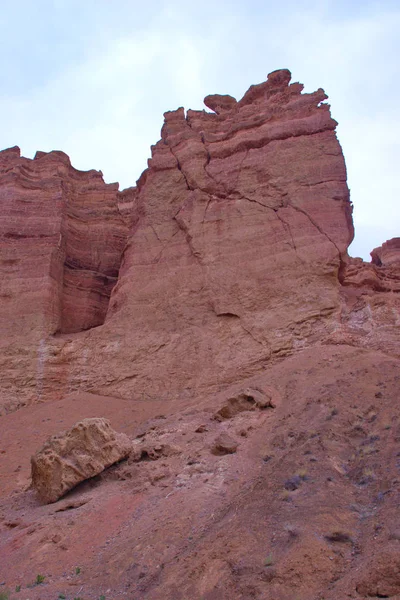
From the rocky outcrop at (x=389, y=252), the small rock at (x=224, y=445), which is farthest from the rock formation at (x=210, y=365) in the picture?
the rocky outcrop at (x=389, y=252)

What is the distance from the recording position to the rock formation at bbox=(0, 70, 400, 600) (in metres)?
7.55

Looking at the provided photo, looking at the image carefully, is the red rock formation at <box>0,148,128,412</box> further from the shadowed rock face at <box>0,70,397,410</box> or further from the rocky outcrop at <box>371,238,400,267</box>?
the rocky outcrop at <box>371,238,400,267</box>

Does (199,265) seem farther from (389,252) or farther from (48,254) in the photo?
(389,252)

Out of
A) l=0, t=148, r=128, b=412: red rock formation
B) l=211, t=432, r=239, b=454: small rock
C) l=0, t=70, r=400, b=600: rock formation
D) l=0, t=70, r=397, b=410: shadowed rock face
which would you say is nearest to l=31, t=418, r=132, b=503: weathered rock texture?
l=0, t=70, r=400, b=600: rock formation

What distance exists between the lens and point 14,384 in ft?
59.7

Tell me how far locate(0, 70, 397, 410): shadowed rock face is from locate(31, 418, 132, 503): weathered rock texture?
16.0 feet

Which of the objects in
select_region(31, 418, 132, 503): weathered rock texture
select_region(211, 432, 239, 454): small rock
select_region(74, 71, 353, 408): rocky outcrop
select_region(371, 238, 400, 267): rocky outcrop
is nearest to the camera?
select_region(211, 432, 239, 454): small rock

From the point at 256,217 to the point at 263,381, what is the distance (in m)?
6.67

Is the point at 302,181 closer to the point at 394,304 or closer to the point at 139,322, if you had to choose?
the point at 394,304

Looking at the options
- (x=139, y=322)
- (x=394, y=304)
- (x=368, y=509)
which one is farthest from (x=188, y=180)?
(x=368, y=509)

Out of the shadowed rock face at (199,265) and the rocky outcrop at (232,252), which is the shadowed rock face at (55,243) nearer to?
the shadowed rock face at (199,265)

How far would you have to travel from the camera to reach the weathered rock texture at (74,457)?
1095cm

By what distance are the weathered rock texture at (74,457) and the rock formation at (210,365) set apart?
9cm

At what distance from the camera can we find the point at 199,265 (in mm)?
18500
